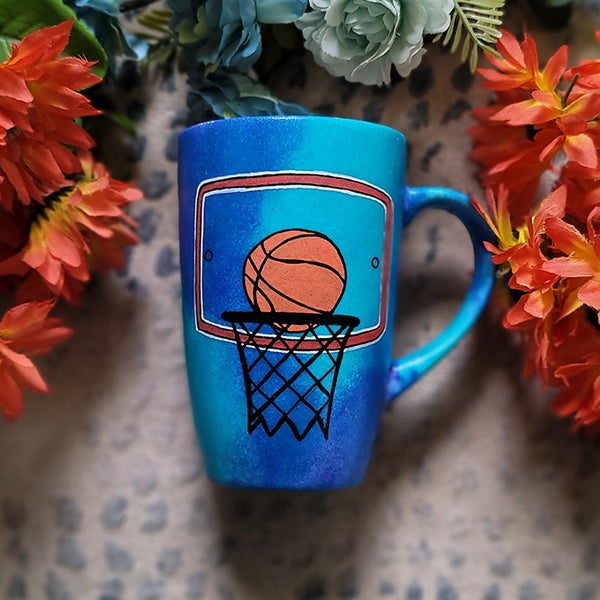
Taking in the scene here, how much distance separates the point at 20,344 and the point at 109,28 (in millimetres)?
297

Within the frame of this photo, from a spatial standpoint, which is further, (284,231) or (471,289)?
(471,289)

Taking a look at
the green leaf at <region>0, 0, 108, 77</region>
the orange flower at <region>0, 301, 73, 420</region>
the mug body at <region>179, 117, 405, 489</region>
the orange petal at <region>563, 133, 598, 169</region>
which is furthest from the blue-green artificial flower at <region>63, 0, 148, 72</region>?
the orange petal at <region>563, 133, 598, 169</region>

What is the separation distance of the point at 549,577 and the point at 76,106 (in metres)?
0.65

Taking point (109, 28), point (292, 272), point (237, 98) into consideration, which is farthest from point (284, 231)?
point (109, 28)

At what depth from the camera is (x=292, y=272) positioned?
1.60 ft

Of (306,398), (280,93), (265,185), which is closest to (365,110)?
(280,93)

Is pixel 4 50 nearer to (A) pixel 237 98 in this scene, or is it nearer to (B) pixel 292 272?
(A) pixel 237 98

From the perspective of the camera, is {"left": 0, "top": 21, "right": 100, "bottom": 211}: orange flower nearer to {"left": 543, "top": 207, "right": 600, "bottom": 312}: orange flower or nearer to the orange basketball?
the orange basketball

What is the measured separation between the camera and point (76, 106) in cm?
48

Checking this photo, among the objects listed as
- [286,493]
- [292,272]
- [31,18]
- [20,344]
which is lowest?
[286,493]

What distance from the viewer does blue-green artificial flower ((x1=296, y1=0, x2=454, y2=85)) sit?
0.49m

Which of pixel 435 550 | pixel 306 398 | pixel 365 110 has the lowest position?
pixel 435 550

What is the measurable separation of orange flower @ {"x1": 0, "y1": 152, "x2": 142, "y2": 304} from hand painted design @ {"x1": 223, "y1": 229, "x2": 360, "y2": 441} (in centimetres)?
15

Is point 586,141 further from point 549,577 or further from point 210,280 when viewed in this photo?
point 549,577
